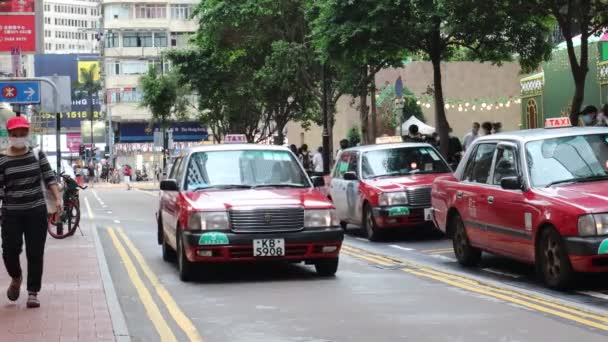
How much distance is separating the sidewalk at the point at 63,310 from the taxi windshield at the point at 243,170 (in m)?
1.74

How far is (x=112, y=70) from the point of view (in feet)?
335

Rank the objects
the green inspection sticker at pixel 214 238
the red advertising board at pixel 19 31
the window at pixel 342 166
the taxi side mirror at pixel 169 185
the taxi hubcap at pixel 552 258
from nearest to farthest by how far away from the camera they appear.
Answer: the taxi hubcap at pixel 552 258
the green inspection sticker at pixel 214 238
the taxi side mirror at pixel 169 185
the window at pixel 342 166
the red advertising board at pixel 19 31

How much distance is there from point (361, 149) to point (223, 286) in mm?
8289

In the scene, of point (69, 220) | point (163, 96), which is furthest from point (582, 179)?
point (163, 96)

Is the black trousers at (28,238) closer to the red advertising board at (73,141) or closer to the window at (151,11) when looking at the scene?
the window at (151,11)

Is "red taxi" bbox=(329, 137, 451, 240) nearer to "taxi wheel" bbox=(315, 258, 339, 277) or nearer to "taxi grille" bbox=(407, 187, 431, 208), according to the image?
"taxi grille" bbox=(407, 187, 431, 208)

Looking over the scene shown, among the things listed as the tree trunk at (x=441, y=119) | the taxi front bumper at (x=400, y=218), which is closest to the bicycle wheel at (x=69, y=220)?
the taxi front bumper at (x=400, y=218)

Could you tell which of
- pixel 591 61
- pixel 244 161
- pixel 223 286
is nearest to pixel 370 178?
pixel 244 161

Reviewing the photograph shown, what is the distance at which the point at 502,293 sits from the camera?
11438mm

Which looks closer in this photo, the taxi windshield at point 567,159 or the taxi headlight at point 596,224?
the taxi headlight at point 596,224

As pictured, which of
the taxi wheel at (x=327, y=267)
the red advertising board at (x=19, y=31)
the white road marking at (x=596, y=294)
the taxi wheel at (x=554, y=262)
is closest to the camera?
the white road marking at (x=596, y=294)

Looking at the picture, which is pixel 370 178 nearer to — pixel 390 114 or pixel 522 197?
pixel 522 197

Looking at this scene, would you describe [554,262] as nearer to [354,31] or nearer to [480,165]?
[480,165]

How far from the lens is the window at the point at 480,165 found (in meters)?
13.7
